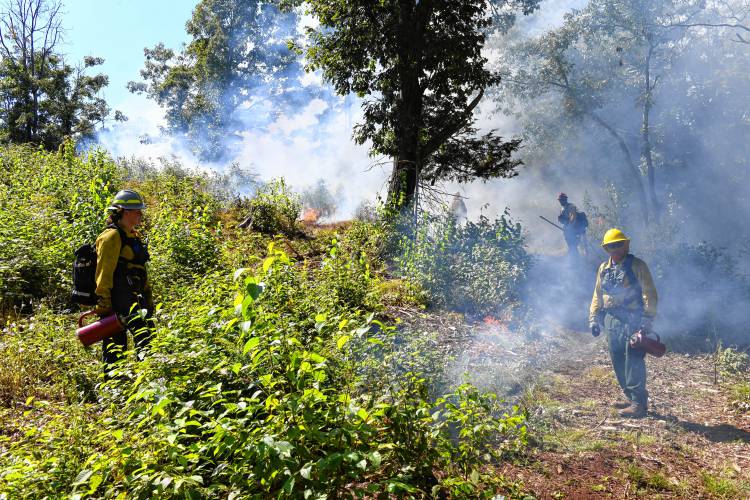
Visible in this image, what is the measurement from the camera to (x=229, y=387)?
108 inches

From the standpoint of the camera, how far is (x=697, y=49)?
63.1 feet

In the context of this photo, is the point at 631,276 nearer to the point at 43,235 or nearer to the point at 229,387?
the point at 229,387

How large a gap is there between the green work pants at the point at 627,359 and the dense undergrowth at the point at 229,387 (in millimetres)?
1459

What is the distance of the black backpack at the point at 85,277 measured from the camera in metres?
3.91

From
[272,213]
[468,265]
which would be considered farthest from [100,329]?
[272,213]

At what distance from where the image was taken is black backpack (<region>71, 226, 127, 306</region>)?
391 centimetres

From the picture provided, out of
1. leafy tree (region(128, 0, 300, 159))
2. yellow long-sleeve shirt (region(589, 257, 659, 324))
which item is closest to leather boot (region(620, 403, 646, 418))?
yellow long-sleeve shirt (region(589, 257, 659, 324))

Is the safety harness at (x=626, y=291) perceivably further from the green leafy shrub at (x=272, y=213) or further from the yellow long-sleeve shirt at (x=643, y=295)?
the green leafy shrub at (x=272, y=213)

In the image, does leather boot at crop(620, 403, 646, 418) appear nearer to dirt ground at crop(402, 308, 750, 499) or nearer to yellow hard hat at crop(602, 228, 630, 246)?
dirt ground at crop(402, 308, 750, 499)

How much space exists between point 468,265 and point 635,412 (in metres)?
3.42

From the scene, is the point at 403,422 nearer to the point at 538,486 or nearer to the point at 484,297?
the point at 538,486

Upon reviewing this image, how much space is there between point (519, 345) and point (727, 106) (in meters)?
19.3

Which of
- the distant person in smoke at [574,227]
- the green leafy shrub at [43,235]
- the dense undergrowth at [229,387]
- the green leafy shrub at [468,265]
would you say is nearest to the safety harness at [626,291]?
the dense undergrowth at [229,387]

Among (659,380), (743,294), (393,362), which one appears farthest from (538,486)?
(743,294)
